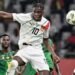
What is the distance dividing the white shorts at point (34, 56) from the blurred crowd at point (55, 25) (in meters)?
5.99

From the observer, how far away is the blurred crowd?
56.3 ft

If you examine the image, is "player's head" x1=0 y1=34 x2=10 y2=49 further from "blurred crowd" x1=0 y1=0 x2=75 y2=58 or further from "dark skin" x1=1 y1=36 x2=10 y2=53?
"blurred crowd" x1=0 y1=0 x2=75 y2=58

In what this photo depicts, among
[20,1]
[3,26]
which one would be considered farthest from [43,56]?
[20,1]

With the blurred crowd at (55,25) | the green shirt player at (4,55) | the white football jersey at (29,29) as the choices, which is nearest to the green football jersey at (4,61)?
the green shirt player at (4,55)

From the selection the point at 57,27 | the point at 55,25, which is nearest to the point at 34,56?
the point at 57,27

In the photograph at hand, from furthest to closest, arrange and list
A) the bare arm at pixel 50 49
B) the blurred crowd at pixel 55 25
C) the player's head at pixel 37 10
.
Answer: the blurred crowd at pixel 55 25
the bare arm at pixel 50 49
the player's head at pixel 37 10

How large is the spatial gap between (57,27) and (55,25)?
14 cm

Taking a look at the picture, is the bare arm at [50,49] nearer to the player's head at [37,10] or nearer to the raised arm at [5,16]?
the player's head at [37,10]

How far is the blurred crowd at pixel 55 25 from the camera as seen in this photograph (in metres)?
17.2

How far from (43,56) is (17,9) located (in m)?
7.97

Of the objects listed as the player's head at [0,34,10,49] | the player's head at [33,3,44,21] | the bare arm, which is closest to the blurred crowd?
the bare arm

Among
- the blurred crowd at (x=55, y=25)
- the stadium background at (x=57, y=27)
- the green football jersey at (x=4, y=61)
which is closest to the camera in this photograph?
the green football jersey at (x=4, y=61)

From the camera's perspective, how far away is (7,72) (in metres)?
10.4

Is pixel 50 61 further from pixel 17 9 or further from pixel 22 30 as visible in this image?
pixel 17 9
